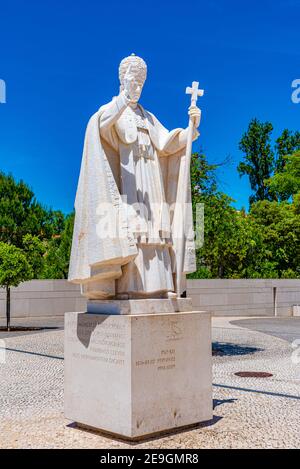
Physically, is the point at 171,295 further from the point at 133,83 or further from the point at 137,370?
the point at 133,83

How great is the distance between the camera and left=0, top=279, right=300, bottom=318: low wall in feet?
→ 75.7

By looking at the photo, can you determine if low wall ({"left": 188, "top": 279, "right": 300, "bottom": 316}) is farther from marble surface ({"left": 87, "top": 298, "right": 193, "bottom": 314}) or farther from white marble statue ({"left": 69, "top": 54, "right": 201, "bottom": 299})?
marble surface ({"left": 87, "top": 298, "right": 193, "bottom": 314})

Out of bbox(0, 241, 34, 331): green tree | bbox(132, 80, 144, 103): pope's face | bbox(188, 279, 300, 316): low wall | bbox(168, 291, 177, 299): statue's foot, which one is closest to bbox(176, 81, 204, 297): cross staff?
bbox(168, 291, 177, 299): statue's foot

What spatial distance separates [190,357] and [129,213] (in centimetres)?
171

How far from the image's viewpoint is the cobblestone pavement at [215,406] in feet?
19.0

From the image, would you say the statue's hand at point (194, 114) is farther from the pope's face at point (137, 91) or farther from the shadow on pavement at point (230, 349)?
the shadow on pavement at point (230, 349)

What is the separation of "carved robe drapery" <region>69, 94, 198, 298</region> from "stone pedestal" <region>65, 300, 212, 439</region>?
378 mm

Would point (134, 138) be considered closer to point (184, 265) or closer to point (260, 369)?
point (184, 265)

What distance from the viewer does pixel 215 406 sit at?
7.35 meters

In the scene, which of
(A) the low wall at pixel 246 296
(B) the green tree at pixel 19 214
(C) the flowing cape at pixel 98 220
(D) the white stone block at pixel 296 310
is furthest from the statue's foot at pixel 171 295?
(B) the green tree at pixel 19 214

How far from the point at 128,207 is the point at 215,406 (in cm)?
295

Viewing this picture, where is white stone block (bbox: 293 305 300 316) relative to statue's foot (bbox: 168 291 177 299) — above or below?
below

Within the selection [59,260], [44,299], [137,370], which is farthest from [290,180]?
[137,370]

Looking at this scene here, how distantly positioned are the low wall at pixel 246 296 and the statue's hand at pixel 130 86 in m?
19.4
